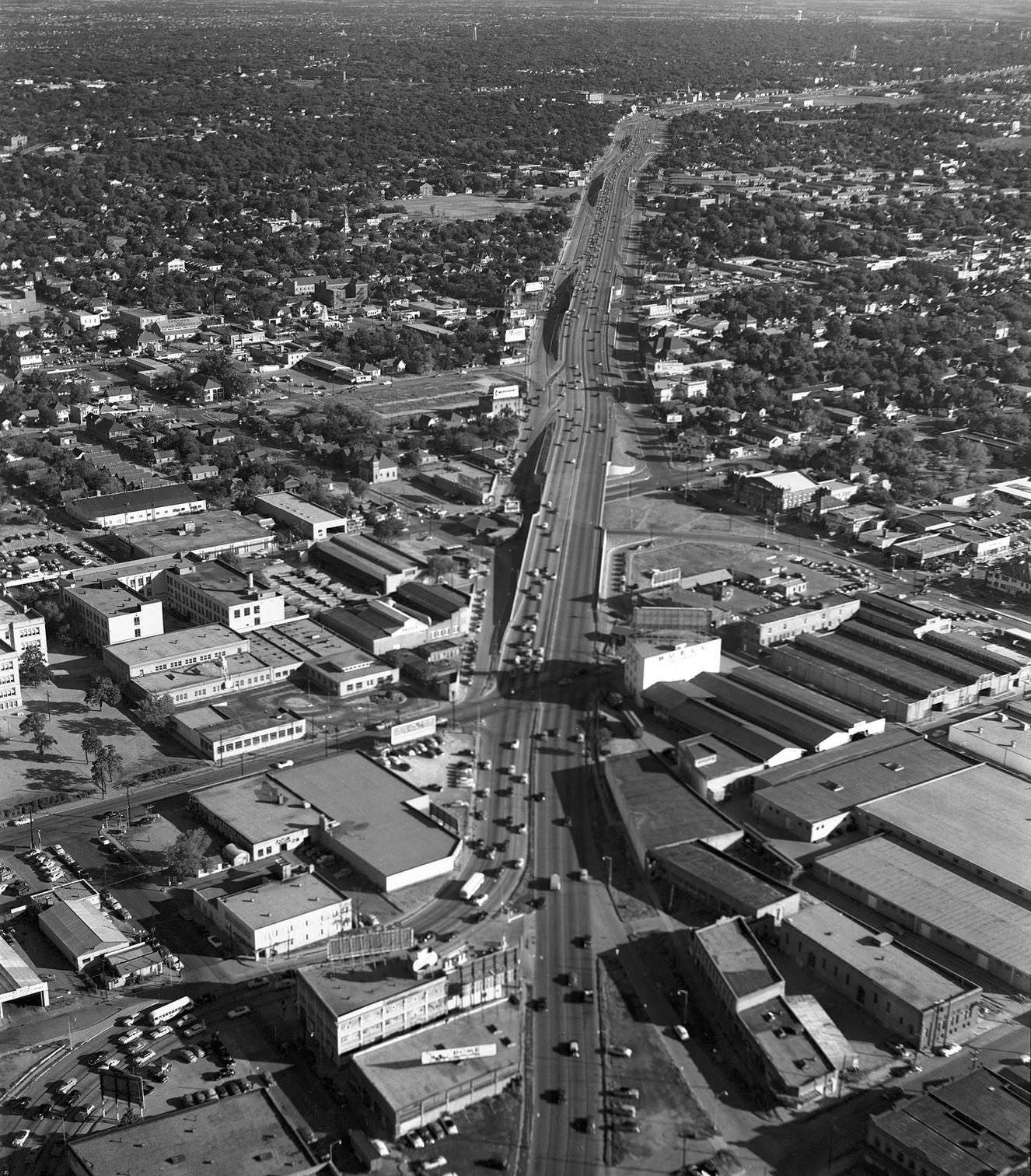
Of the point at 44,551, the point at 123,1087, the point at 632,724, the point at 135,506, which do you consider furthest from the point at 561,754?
the point at 135,506

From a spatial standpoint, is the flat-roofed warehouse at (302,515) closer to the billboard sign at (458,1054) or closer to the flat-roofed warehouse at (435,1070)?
the flat-roofed warehouse at (435,1070)

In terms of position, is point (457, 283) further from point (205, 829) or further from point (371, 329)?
point (205, 829)

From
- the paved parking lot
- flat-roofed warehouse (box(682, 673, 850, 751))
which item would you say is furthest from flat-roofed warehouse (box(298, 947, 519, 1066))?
the paved parking lot

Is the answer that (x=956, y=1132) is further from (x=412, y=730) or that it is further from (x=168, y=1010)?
(x=412, y=730)

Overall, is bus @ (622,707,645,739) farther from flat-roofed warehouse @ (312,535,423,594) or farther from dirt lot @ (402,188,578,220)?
dirt lot @ (402,188,578,220)

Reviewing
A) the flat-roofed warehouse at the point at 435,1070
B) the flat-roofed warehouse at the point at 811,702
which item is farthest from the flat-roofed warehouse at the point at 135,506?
the flat-roofed warehouse at the point at 435,1070

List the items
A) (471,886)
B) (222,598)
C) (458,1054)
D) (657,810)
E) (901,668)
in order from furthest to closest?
(222,598) < (901,668) < (657,810) < (471,886) < (458,1054)
